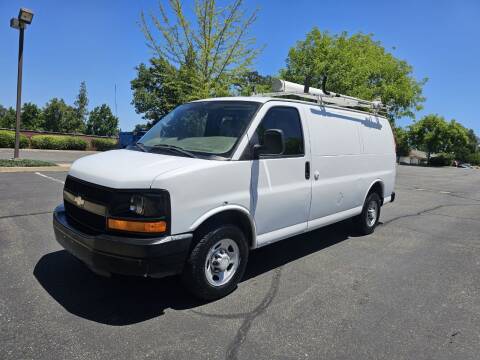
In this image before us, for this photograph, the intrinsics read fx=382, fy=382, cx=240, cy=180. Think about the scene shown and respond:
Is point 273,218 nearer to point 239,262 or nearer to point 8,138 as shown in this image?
point 239,262

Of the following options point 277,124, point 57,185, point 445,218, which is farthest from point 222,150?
point 57,185

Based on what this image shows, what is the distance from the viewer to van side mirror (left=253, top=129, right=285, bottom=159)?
4.00 metres

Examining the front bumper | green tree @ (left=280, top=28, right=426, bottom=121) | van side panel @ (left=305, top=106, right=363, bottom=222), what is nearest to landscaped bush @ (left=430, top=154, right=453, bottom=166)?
green tree @ (left=280, top=28, right=426, bottom=121)

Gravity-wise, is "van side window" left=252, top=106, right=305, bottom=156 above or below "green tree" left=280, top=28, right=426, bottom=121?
below

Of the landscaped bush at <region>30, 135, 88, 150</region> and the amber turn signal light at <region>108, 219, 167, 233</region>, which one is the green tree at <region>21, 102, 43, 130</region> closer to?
the landscaped bush at <region>30, 135, 88, 150</region>

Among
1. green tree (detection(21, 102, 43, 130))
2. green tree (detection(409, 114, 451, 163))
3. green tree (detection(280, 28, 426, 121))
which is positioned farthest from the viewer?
green tree (detection(409, 114, 451, 163))

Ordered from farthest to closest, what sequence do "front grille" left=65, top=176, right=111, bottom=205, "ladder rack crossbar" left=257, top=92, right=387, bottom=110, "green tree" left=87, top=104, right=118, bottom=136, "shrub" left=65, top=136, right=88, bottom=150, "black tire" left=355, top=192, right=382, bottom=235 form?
1. "green tree" left=87, top=104, right=118, bottom=136
2. "shrub" left=65, top=136, right=88, bottom=150
3. "black tire" left=355, top=192, right=382, bottom=235
4. "ladder rack crossbar" left=257, top=92, right=387, bottom=110
5. "front grille" left=65, top=176, right=111, bottom=205

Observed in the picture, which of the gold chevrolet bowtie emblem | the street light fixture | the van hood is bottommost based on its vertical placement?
the gold chevrolet bowtie emblem

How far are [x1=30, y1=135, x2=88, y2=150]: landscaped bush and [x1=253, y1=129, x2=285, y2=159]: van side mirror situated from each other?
1199 inches

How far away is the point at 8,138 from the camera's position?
27891 mm

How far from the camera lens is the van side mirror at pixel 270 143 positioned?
157 inches

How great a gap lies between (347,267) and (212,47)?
35.9 ft

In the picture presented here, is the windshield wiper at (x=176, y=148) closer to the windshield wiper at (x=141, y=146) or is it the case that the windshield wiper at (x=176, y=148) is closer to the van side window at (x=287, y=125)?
the windshield wiper at (x=141, y=146)

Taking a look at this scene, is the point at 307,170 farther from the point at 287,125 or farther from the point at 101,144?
the point at 101,144
